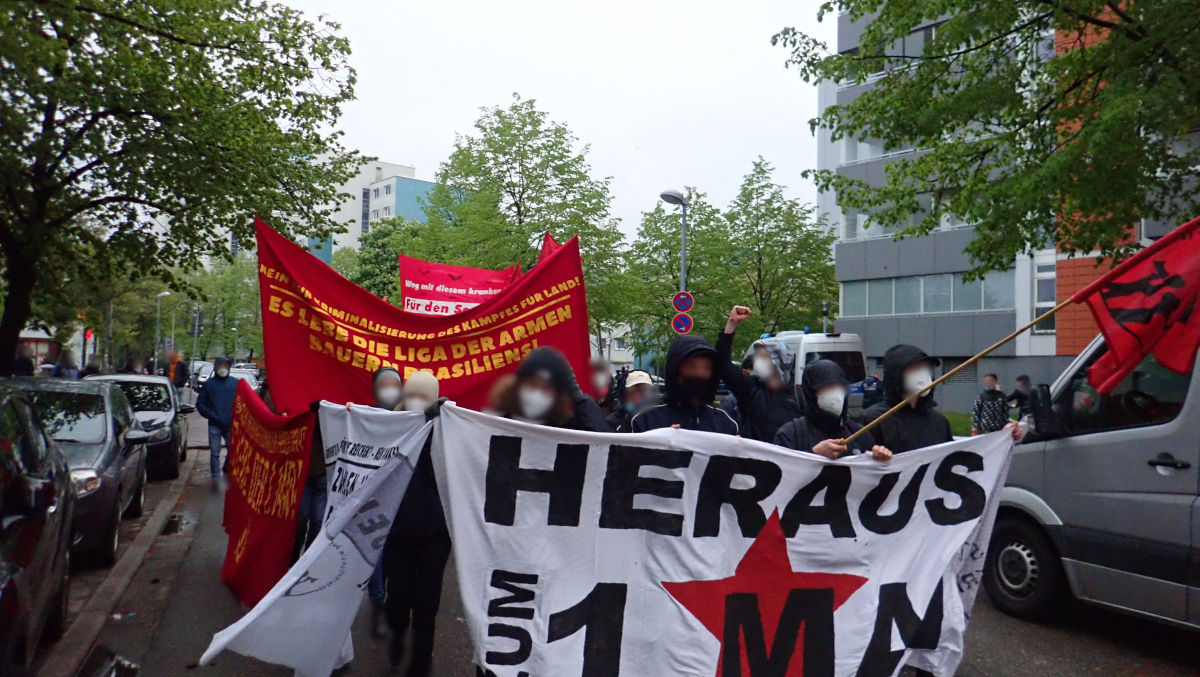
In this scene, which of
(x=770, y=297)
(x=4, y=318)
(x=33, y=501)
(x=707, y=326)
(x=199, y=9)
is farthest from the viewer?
(x=770, y=297)

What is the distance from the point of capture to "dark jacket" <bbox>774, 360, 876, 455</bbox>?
482cm

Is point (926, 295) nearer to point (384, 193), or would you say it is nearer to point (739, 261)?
point (739, 261)

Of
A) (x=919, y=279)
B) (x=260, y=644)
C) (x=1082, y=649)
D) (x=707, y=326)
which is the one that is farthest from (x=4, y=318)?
(x=919, y=279)

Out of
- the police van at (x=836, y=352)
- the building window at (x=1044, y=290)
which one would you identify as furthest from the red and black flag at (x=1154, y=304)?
the building window at (x=1044, y=290)

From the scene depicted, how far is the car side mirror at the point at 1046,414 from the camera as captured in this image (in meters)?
6.00

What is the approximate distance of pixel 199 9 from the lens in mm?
12891

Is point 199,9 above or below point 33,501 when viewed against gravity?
above

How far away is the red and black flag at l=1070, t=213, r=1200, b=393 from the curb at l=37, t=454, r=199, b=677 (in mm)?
5682

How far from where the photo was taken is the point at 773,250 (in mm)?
34188

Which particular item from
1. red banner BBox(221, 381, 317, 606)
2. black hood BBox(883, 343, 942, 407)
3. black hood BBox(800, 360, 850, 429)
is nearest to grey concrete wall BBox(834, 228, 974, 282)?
black hood BBox(883, 343, 942, 407)

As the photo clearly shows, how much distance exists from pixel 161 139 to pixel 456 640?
11.6 metres

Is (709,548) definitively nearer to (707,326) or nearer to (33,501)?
(33,501)

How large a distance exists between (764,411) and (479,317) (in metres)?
2.14

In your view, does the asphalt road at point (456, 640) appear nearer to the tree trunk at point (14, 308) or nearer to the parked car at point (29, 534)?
the parked car at point (29, 534)
